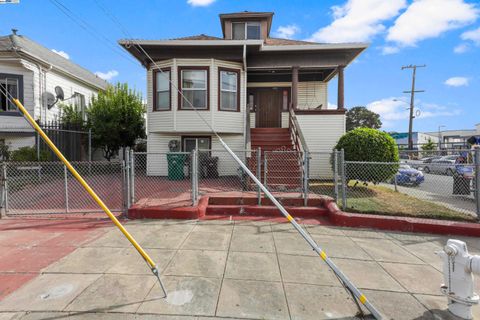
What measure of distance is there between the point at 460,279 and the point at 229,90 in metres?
9.76

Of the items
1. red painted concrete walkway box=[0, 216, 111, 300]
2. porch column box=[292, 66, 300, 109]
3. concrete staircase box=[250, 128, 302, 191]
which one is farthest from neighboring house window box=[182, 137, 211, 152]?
red painted concrete walkway box=[0, 216, 111, 300]

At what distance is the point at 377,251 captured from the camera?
4.52m

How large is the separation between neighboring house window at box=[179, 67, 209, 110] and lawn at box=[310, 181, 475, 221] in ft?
18.6

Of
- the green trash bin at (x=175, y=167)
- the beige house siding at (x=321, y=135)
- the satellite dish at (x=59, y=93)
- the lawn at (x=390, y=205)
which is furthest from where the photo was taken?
the satellite dish at (x=59, y=93)

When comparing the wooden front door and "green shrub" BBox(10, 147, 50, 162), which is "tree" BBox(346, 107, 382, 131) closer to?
the wooden front door

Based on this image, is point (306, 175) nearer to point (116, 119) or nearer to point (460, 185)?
point (460, 185)

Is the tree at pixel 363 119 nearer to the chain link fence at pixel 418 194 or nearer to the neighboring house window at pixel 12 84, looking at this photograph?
the chain link fence at pixel 418 194

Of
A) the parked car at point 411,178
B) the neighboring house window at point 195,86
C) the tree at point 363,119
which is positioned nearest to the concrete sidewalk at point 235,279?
the parked car at point 411,178

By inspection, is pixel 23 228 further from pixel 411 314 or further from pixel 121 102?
pixel 121 102

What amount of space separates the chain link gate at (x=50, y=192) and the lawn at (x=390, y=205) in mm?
5781

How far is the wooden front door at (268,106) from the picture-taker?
13.4 m

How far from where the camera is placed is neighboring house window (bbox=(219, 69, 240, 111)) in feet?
36.0

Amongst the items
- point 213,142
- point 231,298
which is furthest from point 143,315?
point 213,142

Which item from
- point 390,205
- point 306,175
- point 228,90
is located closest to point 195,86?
point 228,90
